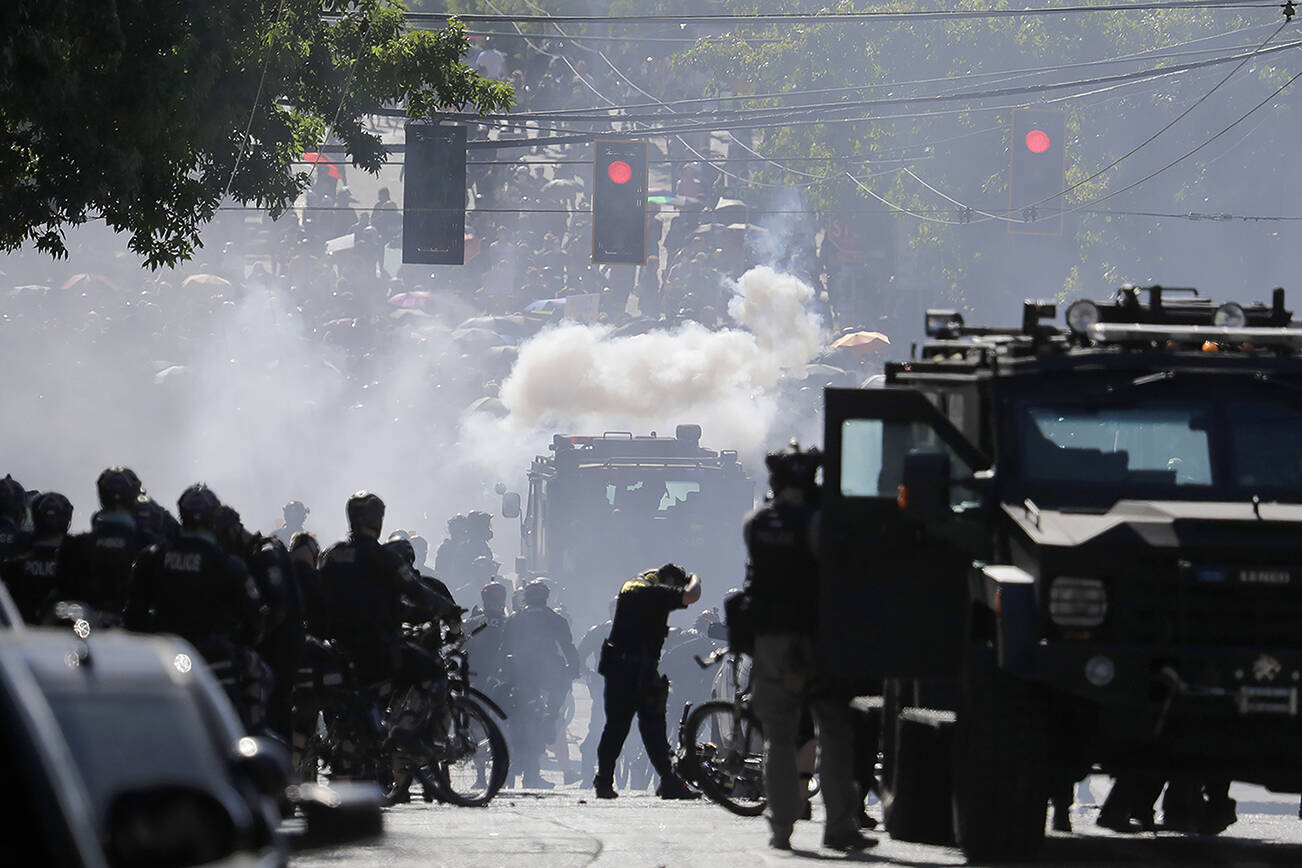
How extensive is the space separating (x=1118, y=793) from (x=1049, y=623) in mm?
2989

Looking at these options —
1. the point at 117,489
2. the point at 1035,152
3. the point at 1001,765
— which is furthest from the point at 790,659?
the point at 1035,152

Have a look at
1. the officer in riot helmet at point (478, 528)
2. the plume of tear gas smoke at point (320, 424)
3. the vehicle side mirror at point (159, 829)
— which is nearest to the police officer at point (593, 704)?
the officer in riot helmet at point (478, 528)

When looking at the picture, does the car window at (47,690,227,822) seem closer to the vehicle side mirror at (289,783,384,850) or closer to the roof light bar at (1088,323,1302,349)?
the vehicle side mirror at (289,783,384,850)

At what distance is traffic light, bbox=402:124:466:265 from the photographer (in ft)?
81.7

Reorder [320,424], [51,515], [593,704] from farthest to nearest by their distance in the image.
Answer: [320,424], [593,704], [51,515]

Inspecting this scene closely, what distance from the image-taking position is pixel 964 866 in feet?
28.4

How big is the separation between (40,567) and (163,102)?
412 centimetres

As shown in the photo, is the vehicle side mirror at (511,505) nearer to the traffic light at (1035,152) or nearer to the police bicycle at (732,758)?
the traffic light at (1035,152)

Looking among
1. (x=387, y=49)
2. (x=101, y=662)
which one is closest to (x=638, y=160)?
(x=387, y=49)

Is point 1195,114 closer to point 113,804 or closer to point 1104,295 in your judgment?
point 1104,295

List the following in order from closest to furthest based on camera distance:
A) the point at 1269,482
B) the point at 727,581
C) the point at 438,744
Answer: the point at 1269,482
the point at 438,744
the point at 727,581

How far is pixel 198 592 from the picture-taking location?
957 cm

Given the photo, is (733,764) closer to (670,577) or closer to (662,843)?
(670,577)

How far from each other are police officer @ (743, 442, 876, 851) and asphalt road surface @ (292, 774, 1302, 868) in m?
0.22
